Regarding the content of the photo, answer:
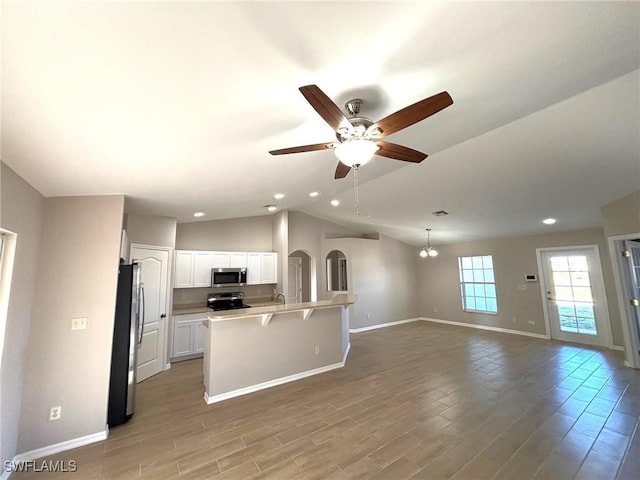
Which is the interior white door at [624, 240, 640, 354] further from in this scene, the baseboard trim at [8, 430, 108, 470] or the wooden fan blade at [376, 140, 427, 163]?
the baseboard trim at [8, 430, 108, 470]

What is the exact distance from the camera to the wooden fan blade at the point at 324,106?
1280 mm

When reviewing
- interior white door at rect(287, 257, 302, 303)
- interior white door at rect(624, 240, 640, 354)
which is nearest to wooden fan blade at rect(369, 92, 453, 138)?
interior white door at rect(624, 240, 640, 354)

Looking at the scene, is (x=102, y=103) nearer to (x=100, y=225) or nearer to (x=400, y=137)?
(x=100, y=225)

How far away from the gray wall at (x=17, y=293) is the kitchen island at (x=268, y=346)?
165 cm

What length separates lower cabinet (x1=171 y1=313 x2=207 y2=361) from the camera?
4828 mm

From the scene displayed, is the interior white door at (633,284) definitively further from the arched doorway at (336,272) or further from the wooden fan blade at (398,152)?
the arched doorway at (336,272)

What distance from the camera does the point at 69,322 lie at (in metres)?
2.56

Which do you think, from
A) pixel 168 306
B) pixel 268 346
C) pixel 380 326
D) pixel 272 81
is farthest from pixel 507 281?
pixel 168 306

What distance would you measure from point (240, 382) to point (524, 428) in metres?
3.29

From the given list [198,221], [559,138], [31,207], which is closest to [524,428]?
[559,138]

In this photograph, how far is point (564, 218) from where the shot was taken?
A: 207 inches

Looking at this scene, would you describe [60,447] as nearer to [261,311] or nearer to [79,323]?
[79,323]

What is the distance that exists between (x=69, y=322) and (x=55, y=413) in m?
0.82

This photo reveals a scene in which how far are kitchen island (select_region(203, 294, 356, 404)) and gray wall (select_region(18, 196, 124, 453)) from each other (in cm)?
112
